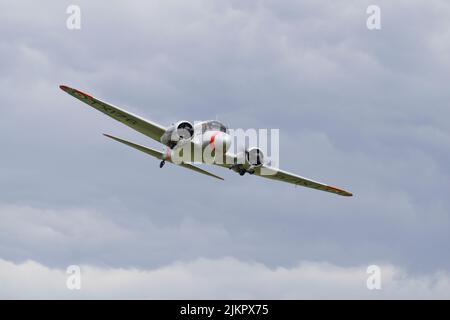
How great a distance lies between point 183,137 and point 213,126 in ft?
7.73

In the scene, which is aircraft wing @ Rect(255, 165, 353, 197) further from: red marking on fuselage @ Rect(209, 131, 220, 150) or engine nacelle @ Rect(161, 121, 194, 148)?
red marking on fuselage @ Rect(209, 131, 220, 150)

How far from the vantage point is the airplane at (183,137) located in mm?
49812

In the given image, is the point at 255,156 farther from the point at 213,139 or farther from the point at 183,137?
the point at 183,137

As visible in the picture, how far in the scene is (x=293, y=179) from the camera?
60.5 meters

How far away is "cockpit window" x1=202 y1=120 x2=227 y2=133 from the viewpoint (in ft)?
164

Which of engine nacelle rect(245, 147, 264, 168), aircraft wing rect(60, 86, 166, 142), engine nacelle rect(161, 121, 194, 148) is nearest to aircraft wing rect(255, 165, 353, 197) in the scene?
engine nacelle rect(245, 147, 264, 168)

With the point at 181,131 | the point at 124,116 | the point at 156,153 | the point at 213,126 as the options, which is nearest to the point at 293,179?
the point at 156,153

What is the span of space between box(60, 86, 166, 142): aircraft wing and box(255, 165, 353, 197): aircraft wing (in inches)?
395

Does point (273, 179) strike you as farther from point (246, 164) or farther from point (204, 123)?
point (204, 123)

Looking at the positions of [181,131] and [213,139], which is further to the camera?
[181,131]

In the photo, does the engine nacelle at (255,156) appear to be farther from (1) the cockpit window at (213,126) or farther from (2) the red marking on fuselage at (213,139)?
(2) the red marking on fuselage at (213,139)

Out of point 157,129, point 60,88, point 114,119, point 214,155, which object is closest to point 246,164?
point 214,155

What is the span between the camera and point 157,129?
53000 mm

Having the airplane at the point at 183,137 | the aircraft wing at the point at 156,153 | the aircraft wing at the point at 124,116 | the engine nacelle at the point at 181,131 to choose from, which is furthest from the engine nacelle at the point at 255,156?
the aircraft wing at the point at 124,116
